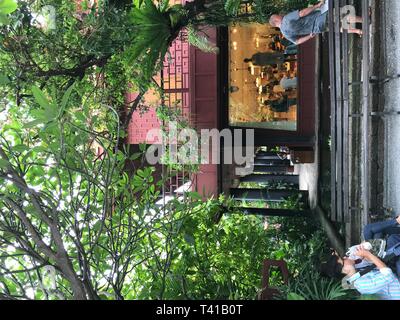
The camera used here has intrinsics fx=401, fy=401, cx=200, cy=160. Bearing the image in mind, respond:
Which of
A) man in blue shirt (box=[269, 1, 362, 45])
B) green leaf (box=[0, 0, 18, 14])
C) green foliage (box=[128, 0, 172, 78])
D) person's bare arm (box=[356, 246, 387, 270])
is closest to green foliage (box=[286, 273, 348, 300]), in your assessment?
person's bare arm (box=[356, 246, 387, 270])

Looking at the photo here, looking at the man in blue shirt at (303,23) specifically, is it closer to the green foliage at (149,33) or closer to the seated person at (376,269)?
the green foliage at (149,33)

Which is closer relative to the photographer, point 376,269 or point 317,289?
point 376,269

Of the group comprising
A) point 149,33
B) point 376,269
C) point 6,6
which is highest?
point 149,33

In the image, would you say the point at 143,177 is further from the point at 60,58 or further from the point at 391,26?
the point at 391,26

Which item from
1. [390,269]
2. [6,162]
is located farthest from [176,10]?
[390,269]

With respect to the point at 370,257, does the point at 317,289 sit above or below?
below

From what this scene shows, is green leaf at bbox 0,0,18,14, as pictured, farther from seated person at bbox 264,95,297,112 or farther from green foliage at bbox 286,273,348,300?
seated person at bbox 264,95,297,112

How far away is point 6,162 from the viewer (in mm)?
2775

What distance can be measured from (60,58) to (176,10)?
2.00m

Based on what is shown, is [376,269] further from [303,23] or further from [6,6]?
[6,6]

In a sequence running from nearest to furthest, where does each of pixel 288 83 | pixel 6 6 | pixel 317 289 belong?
pixel 6 6, pixel 317 289, pixel 288 83

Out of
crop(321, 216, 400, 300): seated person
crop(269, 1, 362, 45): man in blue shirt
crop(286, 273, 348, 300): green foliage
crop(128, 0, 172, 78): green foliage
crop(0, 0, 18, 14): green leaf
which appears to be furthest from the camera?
crop(269, 1, 362, 45): man in blue shirt

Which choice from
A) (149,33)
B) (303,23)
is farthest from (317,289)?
(149,33)

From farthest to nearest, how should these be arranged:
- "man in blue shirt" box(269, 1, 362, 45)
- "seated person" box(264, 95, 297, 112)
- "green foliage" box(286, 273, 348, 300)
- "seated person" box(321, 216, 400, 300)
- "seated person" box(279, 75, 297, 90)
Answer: "seated person" box(264, 95, 297, 112) < "seated person" box(279, 75, 297, 90) < "man in blue shirt" box(269, 1, 362, 45) < "green foliage" box(286, 273, 348, 300) < "seated person" box(321, 216, 400, 300)
